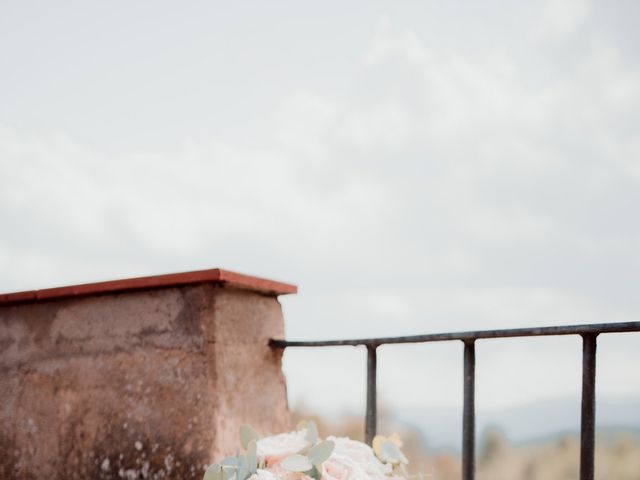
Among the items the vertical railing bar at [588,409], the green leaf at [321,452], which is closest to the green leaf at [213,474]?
the green leaf at [321,452]

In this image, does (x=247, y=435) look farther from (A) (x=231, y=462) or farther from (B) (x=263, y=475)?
(B) (x=263, y=475)

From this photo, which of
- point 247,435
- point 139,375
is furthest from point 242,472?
→ point 139,375

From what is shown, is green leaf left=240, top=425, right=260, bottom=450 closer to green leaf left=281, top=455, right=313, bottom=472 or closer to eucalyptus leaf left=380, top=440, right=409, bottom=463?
green leaf left=281, top=455, right=313, bottom=472

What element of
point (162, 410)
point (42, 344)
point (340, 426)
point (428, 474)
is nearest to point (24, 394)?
point (42, 344)

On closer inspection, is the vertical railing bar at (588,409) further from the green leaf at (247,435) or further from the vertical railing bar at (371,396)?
the green leaf at (247,435)

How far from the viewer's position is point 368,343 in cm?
205

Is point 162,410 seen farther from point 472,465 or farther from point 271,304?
point 472,465

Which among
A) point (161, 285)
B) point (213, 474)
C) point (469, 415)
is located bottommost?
point (213, 474)

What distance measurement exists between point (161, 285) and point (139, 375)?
1.07ft

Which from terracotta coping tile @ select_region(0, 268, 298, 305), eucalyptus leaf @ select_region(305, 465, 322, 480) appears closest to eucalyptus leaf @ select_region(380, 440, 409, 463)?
eucalyptus leaf @ select_region(305, 465, 322, 480)

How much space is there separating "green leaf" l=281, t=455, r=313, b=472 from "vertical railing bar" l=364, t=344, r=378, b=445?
0.50m

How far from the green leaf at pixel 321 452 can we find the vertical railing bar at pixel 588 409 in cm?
62

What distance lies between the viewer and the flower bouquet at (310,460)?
1.59m

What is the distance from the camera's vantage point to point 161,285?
6.98 feet
